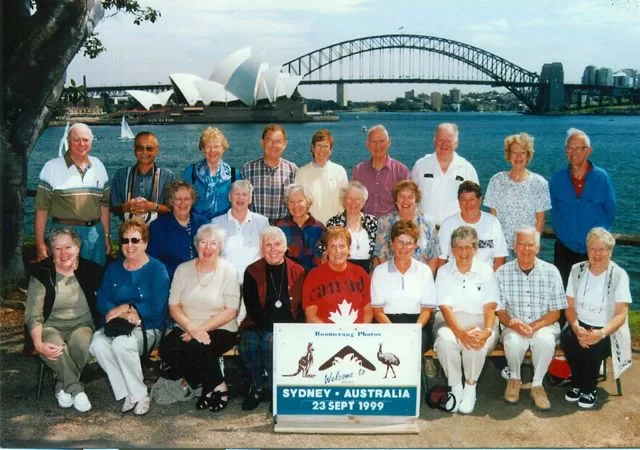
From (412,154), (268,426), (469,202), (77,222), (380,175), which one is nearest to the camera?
(268,426)

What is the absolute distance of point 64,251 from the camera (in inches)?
156

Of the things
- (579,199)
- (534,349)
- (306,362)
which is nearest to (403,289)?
(306,362)

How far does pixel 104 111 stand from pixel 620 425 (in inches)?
3939

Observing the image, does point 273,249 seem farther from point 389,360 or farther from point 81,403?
point 81,403

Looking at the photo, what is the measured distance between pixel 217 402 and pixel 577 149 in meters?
2.86

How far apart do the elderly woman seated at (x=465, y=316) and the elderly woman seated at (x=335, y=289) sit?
502 millimetres

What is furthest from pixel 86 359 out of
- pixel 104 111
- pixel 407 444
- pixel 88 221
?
pixel 104 111

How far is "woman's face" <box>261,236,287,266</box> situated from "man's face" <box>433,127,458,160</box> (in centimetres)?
143

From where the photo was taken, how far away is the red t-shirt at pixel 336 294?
13.1ft

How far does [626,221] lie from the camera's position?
22500 millimetres

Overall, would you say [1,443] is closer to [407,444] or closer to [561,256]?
[407,444]

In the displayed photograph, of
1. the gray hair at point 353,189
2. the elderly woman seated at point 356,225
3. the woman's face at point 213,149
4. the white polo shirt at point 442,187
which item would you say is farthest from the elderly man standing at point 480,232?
the woman's face at point 213,149

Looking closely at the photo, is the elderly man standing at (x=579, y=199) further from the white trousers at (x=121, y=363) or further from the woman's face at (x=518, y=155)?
the white trousers at (x=121, y=363)

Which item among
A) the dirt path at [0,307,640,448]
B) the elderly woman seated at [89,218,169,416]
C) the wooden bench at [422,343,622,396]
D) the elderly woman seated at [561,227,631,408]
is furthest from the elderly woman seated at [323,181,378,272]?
the elderly woman seated at [561,227,631,408]
